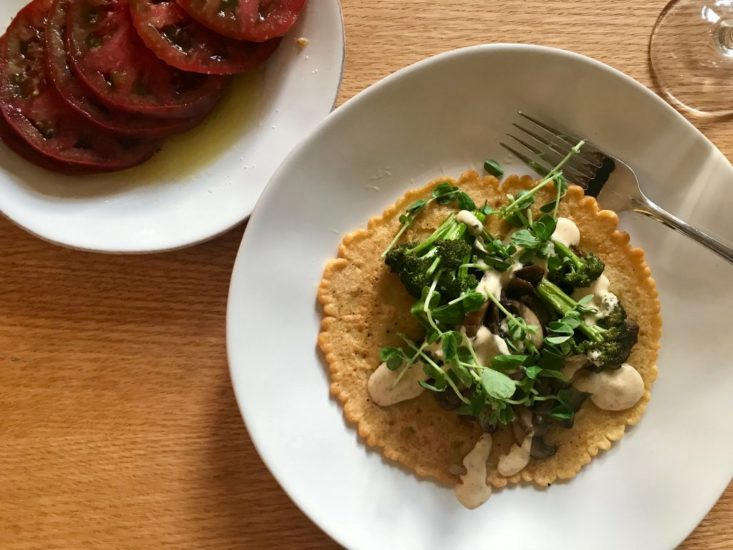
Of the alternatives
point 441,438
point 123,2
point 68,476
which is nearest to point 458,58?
point 123,2

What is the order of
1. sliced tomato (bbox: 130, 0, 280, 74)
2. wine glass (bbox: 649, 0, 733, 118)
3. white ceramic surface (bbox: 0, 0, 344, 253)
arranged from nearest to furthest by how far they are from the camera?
sliced tomato (bbox: 130, 0, 280, 74) < white ceramic surface (bbox: 0, 0, 344, 253) < wine glass (bbox: 649, 0, 733, 118)

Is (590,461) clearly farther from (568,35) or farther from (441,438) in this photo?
(568,35)

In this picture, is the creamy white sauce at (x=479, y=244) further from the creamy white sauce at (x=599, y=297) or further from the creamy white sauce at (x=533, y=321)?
the creamy white sauce at (x=599, y=297)

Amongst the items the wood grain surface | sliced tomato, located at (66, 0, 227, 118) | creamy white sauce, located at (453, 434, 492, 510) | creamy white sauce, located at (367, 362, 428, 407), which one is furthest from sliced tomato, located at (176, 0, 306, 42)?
creamy white sauce, located at (453, 434, 492, 510)

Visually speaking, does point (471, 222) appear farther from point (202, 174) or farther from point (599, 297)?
point (202, 174)

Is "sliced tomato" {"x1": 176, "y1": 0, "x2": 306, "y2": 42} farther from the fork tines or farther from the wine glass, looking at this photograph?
the wine glass

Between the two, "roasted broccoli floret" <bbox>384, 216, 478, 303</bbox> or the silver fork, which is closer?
"roasted broccoli floret" <bbox>384, 216, 478, 303</bbox>

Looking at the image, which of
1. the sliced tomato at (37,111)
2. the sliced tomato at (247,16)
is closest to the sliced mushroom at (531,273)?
the sliced tomato at (247,16)
